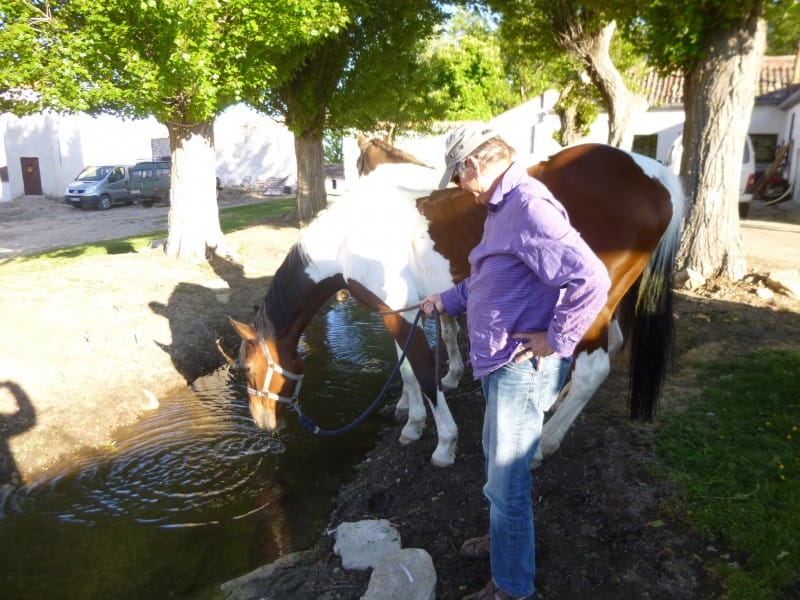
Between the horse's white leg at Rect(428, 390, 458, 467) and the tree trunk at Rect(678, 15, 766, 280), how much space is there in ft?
→ 15.4

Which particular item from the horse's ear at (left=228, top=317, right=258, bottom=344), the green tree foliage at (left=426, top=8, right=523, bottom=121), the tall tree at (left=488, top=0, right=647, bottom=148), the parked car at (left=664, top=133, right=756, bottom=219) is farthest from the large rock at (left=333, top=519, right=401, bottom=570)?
the green tree foliage at (left=426, top=8, right=523, bottom=121)

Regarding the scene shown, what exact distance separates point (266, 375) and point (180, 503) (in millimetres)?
1102

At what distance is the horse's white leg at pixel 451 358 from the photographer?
5.48 meters

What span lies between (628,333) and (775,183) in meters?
18.5

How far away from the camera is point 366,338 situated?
751cm

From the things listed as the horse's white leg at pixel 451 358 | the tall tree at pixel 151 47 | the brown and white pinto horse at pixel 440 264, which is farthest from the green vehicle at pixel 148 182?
the brown and white pinto horse at pixel 440 264

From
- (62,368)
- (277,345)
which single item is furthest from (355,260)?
(62,368)

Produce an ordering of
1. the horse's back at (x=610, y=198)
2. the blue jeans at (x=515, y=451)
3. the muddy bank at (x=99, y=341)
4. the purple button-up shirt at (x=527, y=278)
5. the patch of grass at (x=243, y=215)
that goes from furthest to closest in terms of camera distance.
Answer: the patch of grass at (x=243, y=215)
the muddy bank at (x=99, y=341)
the horse's back at (x=610, y=198)
the blue jeans at (x=515, y=451)
the purple button-up shirt at (x=527, y=278)

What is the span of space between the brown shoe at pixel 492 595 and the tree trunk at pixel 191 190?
764cm

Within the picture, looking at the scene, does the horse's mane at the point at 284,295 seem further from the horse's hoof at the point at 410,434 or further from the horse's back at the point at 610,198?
the horse's back at the point at 610,198

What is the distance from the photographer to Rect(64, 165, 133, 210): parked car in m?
23.5

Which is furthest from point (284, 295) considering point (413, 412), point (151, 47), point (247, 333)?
point (151, 47)

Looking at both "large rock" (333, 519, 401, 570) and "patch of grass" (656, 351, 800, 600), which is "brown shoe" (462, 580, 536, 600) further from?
"patch of grass" (656, 351, 800, 600)

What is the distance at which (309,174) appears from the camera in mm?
12789
